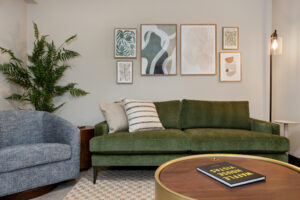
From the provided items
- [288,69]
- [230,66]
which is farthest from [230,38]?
[288,69]

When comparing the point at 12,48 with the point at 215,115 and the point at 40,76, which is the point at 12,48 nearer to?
the point at 40,76

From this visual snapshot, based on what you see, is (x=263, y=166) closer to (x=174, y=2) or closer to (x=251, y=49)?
(x=251, y=49)

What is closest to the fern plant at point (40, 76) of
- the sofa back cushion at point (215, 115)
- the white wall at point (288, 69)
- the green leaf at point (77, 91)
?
the green leaf at point (77, 91)

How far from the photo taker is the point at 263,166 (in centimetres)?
128

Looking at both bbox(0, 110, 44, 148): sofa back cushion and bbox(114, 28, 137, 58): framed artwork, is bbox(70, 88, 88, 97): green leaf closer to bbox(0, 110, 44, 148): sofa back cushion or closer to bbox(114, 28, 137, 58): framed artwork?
bbox(0, 110, 44, 148): sofa back cushion

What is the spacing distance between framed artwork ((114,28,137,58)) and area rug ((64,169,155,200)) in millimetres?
1675

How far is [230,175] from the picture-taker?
107cm

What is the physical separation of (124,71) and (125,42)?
1.46 ft

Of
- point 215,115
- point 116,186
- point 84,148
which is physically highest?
point 215,115

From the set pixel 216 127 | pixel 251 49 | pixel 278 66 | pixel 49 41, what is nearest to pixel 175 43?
pixel 251 49

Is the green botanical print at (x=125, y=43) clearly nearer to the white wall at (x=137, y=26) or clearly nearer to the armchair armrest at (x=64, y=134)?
the white wall at (x=137, y=26)

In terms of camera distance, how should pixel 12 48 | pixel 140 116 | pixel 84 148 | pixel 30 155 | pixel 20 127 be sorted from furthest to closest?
1. pixel 12 48
2. pixel 84 148
3. pixel 140 116
4. pixel 20 127
5. pixel 30 155

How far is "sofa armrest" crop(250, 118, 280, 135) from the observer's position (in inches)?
90.5

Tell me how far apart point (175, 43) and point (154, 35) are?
0.34m
